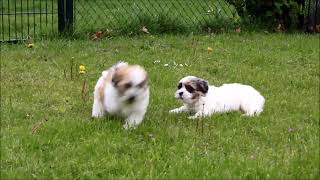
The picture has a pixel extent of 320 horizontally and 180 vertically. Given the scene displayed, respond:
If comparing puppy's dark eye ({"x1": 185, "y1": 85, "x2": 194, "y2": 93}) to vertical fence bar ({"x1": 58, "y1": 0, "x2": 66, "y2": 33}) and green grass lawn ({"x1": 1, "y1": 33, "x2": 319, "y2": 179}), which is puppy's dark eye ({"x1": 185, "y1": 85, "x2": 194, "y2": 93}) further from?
vertical fence bar ({"x1": 58, "y1": 0, "x2": 66, "y2": 33})

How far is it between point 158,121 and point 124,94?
74cm

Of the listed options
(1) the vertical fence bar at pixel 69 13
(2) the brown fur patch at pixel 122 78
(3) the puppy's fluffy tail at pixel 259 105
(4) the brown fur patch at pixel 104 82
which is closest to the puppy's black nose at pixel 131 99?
(2) the brown fur patch at pixel 122 78

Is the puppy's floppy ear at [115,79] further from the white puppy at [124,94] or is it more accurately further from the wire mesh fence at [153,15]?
the wire mesh fence at [153,15]

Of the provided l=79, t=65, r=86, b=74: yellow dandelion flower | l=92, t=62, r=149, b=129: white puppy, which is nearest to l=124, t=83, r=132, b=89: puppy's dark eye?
l=92, t=62, r=149, b=129: white puppy

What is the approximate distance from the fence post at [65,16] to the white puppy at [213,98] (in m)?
3.76

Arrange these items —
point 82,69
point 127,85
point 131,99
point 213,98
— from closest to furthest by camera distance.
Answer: point 127,85, point 131,99, point 213,98, point 82,69

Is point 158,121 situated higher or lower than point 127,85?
lower

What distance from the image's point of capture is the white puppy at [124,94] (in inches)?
199

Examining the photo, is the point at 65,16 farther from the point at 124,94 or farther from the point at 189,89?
the point at 124,94

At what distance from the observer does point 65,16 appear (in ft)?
31.3

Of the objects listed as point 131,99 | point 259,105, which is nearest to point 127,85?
point 131,99

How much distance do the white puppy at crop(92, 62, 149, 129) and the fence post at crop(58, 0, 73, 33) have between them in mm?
3965

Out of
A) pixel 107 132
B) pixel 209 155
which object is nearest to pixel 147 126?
pixel 107 132

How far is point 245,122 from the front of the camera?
5.86 meters
